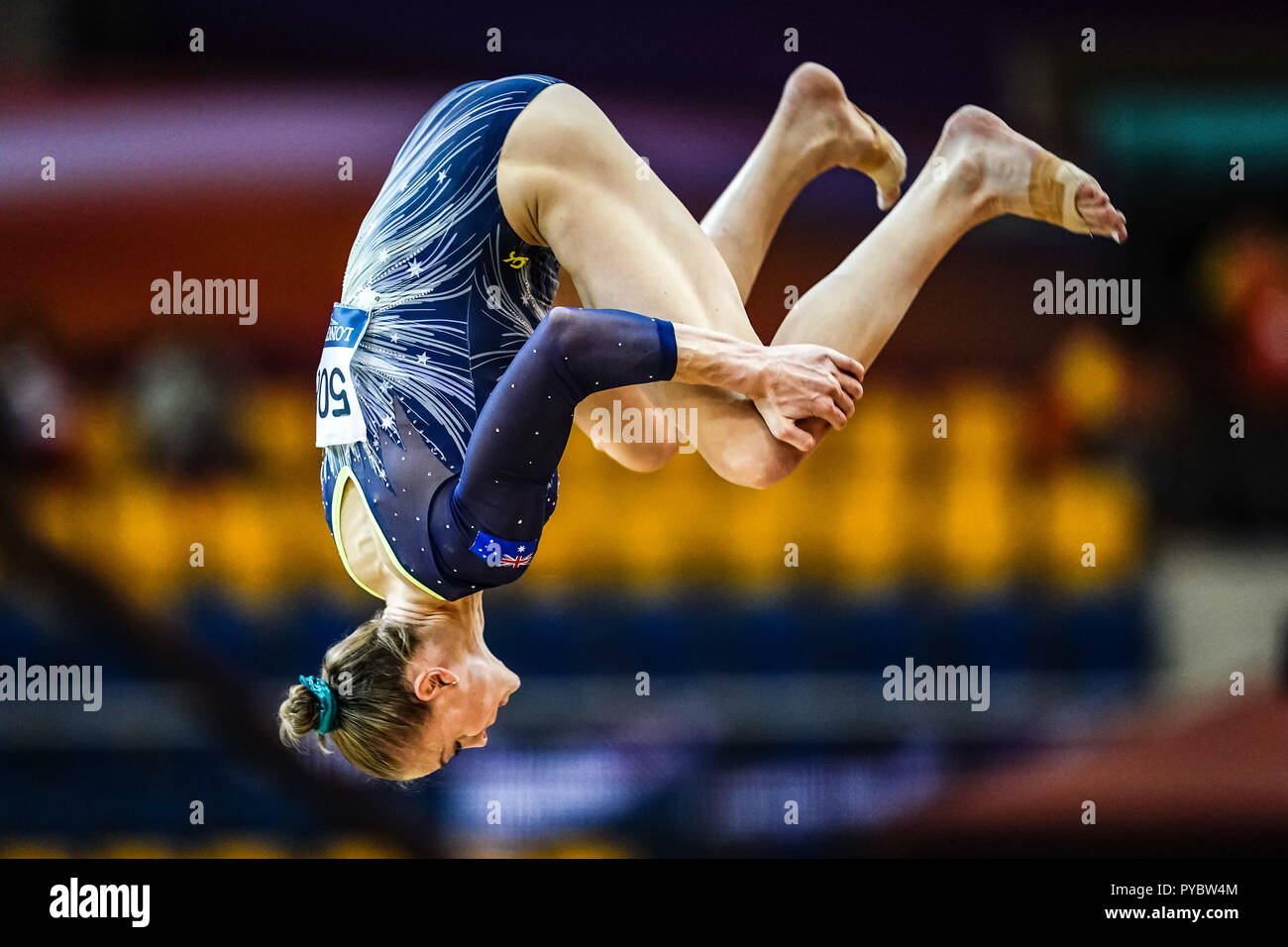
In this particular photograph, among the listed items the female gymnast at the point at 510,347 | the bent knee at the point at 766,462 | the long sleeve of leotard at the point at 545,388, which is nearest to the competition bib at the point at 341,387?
the female gymnast at the point at 510,347

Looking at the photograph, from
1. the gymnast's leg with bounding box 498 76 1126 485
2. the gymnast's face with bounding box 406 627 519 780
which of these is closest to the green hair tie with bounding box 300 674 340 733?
the gymnast's face with bounding box 406 627 519 780

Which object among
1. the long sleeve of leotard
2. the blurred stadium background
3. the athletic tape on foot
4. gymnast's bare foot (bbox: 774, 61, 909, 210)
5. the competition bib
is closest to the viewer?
the long sleeve of leotard

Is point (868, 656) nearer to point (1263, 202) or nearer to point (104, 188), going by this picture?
point (1263, 202)

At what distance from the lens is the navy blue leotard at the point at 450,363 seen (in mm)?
2176

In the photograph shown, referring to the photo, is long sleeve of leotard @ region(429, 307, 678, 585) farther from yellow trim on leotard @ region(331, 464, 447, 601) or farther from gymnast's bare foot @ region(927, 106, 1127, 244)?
gymnast's bare foot @ region(927, 106, 1127, 244)

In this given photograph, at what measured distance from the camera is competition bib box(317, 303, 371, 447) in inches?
91.0

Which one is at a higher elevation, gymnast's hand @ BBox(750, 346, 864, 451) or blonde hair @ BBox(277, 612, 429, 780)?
gymnast's hand @ BBox(750, 346, 864, 451)

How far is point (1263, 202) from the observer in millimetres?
4020

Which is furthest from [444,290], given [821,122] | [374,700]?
[821,122]

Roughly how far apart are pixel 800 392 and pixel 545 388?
422 mm

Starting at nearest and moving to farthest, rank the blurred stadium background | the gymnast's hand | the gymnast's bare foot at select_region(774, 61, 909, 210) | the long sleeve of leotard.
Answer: the long sleeve of leotard → the gymnast's hand → the gymnast's bare foot at select_region(774, 61, 909, 210) → the blurred stadium background
